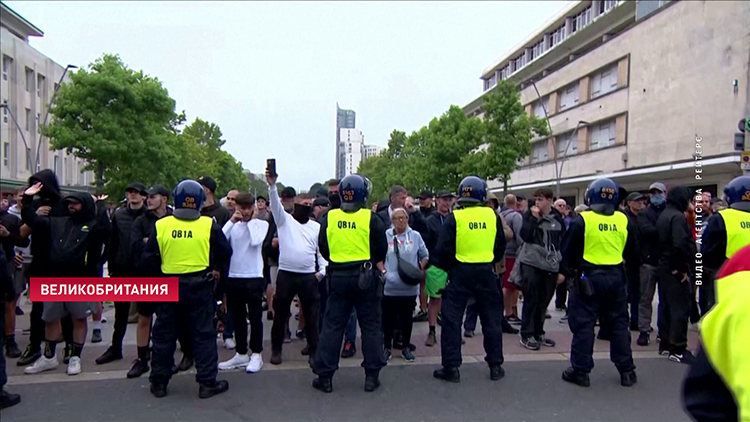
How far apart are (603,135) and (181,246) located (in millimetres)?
32908

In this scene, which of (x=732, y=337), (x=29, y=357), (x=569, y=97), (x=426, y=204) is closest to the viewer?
(x=732, y=337)

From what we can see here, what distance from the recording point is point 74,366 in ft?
18.6

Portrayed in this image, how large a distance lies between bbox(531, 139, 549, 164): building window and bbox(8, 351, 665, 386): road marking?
120ft

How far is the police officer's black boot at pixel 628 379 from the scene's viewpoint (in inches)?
213

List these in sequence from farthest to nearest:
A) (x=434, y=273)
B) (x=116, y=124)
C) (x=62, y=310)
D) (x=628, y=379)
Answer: (x=116, y=124) → (x=434, y=273) → (x=62, y=310) → (x=628, y=379)

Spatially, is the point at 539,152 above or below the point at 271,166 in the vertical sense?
above

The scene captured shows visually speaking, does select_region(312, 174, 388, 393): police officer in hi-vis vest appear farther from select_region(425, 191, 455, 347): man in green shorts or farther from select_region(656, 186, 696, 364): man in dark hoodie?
select_region(656, 186, 696, 364): man in dark hoodie

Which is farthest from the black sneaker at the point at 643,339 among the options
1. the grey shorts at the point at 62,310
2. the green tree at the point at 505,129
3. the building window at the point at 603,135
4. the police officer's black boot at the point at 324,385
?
the building window at the point at 603,135

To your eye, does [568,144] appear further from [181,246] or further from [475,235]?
[181,246]

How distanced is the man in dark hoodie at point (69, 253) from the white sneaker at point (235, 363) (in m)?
1.54

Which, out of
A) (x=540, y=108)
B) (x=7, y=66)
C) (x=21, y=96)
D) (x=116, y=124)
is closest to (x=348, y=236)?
(x=116, y=124)

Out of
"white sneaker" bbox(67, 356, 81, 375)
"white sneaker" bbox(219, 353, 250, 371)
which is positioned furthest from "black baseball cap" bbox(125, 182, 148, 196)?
"white sneaker" bbox(219, 353, 250, 371)

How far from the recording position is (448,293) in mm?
5688

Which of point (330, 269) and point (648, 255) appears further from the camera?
point (648, 255)
